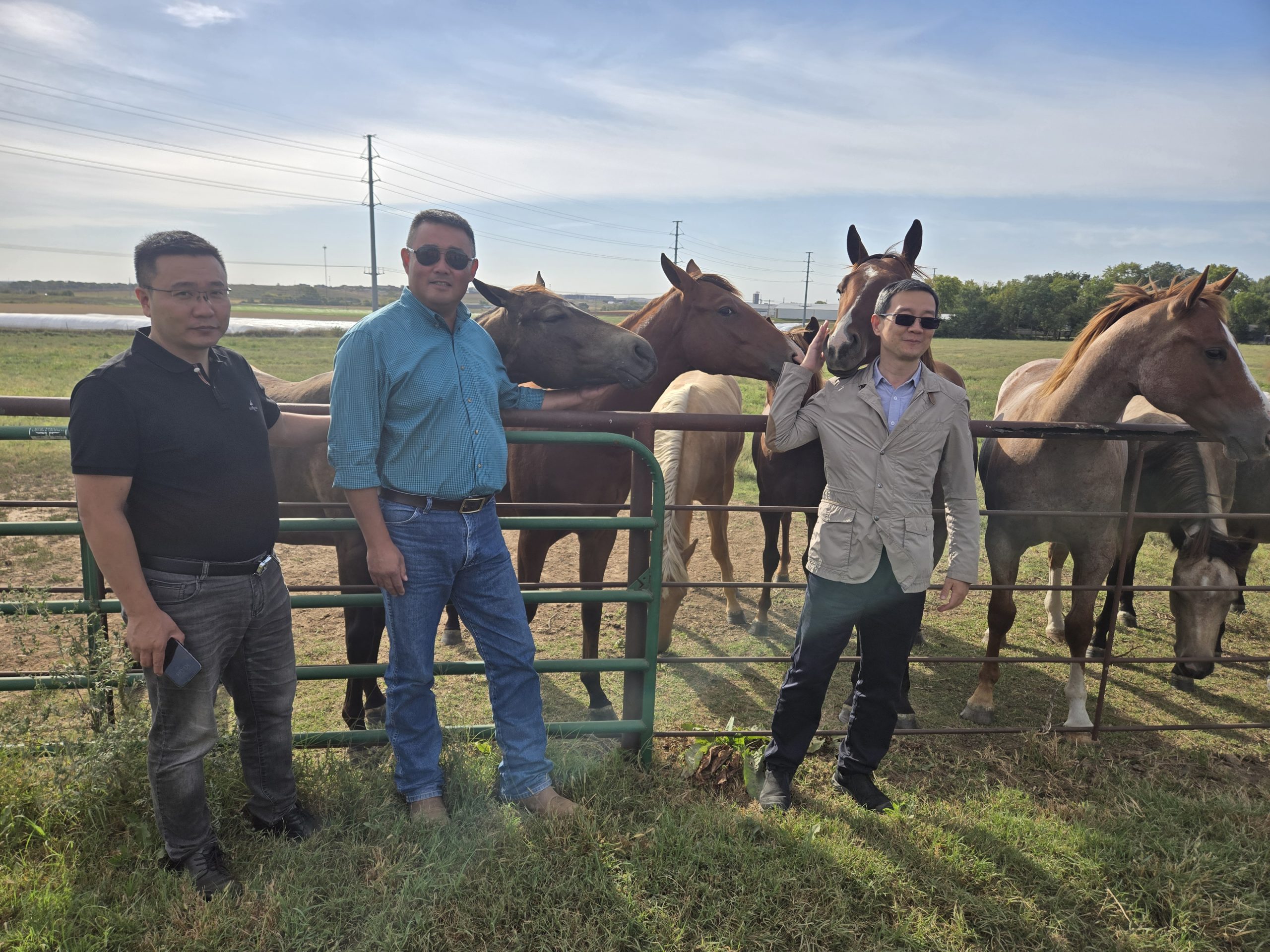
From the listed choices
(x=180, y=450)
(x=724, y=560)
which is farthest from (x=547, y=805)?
(x=724, y=560)

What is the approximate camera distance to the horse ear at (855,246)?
4.20 metres

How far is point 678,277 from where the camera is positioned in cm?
400

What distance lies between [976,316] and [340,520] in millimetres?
93095

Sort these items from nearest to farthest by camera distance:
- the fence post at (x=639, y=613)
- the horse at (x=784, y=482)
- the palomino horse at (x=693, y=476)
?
the fence post at (x=639, y=613), the palomino horse at (x=693, y=476), the horse at (x=784, y=482)

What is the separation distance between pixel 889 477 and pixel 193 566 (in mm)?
2287

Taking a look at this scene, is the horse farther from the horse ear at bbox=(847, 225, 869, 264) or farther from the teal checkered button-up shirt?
the teal checkered button-up shirt

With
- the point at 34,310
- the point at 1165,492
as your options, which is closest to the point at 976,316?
the point at 1165,492

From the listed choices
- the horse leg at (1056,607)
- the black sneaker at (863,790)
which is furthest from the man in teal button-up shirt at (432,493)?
the horse leg at (1056,607)

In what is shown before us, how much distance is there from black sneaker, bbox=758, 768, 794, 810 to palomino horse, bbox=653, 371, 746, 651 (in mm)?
1256

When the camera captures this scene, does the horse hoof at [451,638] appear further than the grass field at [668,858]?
Yes

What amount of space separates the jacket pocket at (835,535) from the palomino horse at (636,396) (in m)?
1.35

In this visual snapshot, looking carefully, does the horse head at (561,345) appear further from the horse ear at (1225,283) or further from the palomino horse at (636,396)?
the horse ear at (1225,283)

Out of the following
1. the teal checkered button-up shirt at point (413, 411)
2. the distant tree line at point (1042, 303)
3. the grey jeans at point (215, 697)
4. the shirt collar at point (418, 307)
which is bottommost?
the grey jeans at point (215, 697)

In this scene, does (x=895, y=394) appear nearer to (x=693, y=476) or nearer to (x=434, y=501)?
(x=434, y=501)
